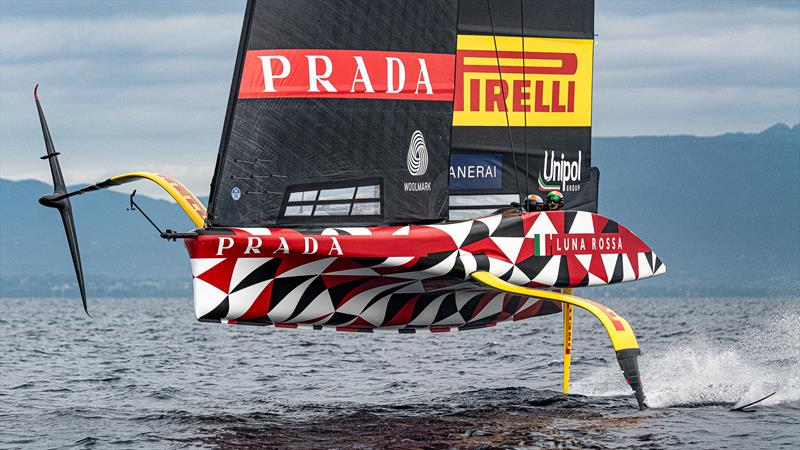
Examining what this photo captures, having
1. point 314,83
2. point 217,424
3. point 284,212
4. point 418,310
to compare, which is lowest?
point 217,424

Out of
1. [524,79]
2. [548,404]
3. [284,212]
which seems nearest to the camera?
[284,212]

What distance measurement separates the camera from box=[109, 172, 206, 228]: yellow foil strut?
41.2ft

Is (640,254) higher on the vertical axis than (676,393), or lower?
higher

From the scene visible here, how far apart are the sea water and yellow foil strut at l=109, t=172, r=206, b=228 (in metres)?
2.09

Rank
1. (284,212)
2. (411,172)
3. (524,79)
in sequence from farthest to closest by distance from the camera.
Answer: (524,79)
(411,172)
(284,212)

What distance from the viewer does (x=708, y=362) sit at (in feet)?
53.3

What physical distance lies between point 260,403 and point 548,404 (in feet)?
10.4

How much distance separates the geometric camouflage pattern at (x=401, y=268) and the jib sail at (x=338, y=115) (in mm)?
311

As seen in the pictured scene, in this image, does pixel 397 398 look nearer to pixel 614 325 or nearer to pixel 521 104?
pixel 614 325

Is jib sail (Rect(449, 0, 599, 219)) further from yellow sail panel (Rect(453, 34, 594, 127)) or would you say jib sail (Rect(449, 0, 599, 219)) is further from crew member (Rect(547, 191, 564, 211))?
crew member (Rect(547, 191, 564, 211))

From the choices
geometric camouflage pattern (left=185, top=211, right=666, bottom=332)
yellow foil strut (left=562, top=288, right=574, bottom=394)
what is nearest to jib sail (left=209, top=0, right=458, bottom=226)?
geometric camouflage pattern (left=185, top=211, right=666, bottom=332)

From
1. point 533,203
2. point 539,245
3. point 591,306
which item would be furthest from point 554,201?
point 591,306

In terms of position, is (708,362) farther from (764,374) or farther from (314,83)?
(314,83)

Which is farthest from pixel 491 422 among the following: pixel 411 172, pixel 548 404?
pixel 411 172
